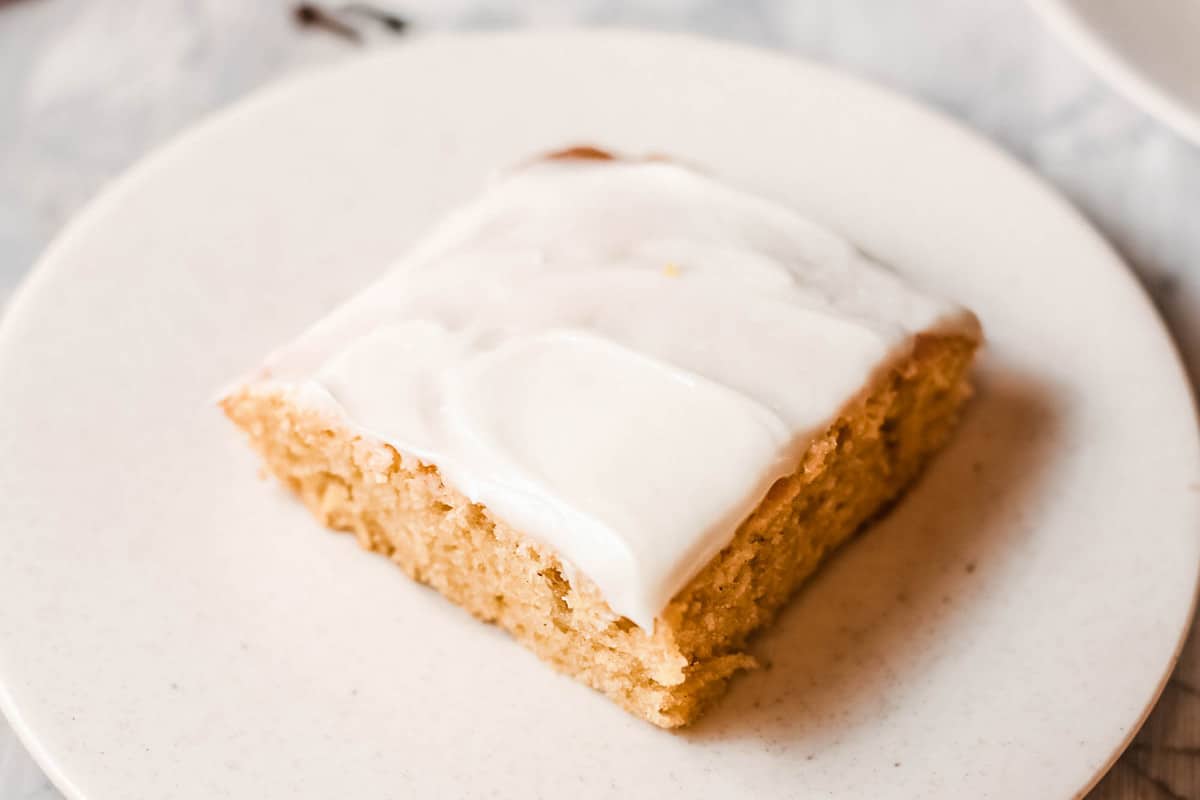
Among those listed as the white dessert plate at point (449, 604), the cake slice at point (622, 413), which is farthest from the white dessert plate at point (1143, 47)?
the white dessert plate at point (449, 604)

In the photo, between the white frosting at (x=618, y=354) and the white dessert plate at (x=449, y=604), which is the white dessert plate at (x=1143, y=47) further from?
the white dessert plate at (x=449, y=604)

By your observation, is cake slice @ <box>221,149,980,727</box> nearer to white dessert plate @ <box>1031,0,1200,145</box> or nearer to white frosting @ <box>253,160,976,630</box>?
white frosting @ <box>253,160,976,630</box>

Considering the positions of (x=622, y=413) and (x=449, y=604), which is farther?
(x=449, y=604)

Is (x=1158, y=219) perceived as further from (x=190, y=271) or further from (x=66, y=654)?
(x=66, y=654)

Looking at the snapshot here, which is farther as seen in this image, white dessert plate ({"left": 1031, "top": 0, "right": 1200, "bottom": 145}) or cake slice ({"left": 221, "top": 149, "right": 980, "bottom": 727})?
cake slice ({"left": 221, "top": 149, "right": 980, "bottom": 727})

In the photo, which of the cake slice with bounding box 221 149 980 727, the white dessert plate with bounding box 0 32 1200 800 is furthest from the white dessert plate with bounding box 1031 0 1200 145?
the white dessert plate with bounding box 0 32 1200 800

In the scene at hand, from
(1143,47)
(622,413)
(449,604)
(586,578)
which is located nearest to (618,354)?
(622,413)

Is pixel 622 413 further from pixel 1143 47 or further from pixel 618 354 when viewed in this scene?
pixel 1143 47
